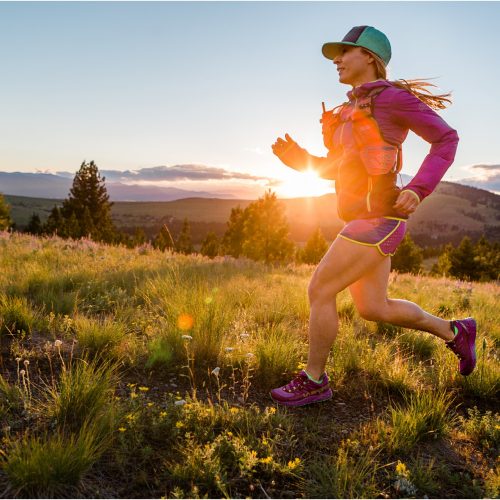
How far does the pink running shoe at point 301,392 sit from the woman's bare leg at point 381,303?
0.66 meters

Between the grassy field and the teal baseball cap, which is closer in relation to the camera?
the grassy field

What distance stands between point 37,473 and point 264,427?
4.50 ft

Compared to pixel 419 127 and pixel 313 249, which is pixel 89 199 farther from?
pixel 419 127

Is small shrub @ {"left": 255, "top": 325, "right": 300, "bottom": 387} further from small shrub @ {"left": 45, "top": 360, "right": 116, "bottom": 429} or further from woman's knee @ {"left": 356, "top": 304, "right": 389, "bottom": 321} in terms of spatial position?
small shrub @ {"left": 45, "top": 360, "right": 116, "bottom": 429}

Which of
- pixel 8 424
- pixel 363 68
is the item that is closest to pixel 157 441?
pixel 8 424

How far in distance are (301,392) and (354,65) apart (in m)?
2.46

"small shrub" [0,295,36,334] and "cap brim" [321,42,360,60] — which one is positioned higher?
"cap brim" [321,42,360,60]

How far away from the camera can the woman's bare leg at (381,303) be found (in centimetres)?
319

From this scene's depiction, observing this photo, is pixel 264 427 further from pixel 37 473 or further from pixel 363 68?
pixel 363 68

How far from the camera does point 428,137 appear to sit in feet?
9.55

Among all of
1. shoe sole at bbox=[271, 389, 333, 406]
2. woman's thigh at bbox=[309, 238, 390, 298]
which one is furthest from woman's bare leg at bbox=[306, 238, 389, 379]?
shoe sole at bbox=[271, 389, 333, 406]

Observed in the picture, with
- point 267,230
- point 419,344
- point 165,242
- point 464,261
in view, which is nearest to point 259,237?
point 267,230

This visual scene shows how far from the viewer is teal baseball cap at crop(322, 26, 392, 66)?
3080 millimetres

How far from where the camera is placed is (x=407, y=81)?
10.8ft
